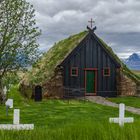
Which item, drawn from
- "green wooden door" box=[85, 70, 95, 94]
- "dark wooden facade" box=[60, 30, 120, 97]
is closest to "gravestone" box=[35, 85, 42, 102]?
"dark wooden facade" box=[60, 30, 120, 97]

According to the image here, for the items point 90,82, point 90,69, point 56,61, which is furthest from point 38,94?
point 90,69

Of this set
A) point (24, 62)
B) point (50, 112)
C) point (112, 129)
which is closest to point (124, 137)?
point (112, 129)

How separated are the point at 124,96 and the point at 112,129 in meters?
28.7

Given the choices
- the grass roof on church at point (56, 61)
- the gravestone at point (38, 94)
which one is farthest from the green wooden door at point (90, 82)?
the gravestone at point (38, 94)

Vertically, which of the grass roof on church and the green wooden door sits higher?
the grass roof on church

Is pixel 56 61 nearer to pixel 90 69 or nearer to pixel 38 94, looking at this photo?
pixel 90 69

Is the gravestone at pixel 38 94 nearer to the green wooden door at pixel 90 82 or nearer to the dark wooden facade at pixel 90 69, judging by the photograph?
the dark wooden facade at pixel 90 69

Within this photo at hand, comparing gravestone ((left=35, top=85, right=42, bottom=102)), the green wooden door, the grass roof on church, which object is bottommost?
gravestone ((left=35, top=85, right=42, bottom=102))

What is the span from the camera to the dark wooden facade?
3575 cm

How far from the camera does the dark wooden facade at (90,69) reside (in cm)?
3575

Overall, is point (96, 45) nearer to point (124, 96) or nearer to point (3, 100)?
point (124, 96)

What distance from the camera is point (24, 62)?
27.5 metres

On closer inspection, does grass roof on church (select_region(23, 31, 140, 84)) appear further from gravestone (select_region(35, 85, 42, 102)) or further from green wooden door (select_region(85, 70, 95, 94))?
green wooden door (select_region(85, 70, 95, 94))

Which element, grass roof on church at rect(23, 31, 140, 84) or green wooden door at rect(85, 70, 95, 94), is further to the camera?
green wooden door at rect(85, 70, 95, 94)
